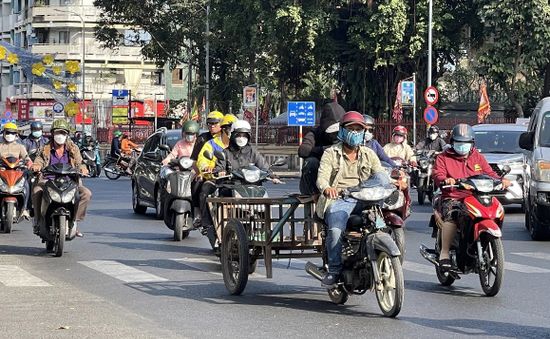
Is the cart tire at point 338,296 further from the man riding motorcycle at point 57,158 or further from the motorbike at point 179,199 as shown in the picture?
the motorbike at point 179,199

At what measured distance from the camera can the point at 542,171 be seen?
1938 cm

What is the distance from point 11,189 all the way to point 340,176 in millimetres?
9715

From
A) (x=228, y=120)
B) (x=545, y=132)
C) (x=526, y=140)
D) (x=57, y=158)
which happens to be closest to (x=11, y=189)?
(x=57, y=158)

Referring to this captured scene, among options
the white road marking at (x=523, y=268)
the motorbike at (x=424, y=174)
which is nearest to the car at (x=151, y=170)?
the motorbike at (x=424, y=174)

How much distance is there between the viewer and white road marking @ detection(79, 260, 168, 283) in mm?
13820

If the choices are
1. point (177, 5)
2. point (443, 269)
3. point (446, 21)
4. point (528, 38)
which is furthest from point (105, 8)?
point (443, 269)

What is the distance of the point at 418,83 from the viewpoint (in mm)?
53906

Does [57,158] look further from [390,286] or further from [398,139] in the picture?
[398,139]

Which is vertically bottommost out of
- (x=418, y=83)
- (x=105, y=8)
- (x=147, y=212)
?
(x=147, y=212)

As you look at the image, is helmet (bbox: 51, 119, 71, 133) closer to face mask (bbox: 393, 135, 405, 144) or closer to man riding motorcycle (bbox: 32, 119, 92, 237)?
man riding motorcycle (bbox: 32, 119, 92, 237)

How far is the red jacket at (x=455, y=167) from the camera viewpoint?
499 inches

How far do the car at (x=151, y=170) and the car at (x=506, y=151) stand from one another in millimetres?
6109

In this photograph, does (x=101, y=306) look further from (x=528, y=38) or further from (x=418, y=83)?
(x=418, y=83)

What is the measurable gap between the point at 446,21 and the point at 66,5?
2192 inches
